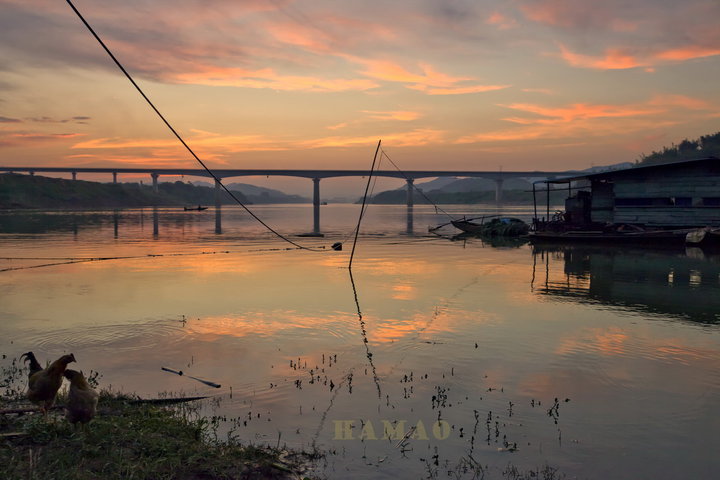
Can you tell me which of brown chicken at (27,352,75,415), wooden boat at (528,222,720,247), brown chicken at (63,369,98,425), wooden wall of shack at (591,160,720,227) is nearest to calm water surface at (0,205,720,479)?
brown chicken at (63,369,98,425)

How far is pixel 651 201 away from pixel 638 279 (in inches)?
753

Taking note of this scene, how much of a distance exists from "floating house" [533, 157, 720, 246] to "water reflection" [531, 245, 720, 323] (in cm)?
291

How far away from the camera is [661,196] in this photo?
39812 millimetres

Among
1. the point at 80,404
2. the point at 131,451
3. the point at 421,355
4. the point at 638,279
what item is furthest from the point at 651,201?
the point at 80,404

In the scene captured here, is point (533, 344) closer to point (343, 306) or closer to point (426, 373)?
point (426, 373)

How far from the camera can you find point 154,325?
602 inches

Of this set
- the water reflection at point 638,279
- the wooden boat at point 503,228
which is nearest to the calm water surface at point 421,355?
the water reflection at point 638,279

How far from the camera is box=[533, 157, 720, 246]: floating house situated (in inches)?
1511

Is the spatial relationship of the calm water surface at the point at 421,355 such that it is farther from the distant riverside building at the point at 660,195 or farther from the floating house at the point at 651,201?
the distant riverside building at the point at 660,195

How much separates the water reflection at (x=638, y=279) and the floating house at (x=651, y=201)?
2.91 metres

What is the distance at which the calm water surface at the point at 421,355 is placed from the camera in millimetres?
7863

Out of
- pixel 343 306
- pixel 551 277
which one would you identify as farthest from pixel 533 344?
pixel 551 277

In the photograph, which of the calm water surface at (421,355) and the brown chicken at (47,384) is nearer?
the brown chicken at (47,384)

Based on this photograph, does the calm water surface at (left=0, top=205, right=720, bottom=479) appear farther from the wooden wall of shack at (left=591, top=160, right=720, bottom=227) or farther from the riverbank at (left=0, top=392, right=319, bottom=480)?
the wooden wall of shack at (left=591, top=160, right=720, bottom=227)
